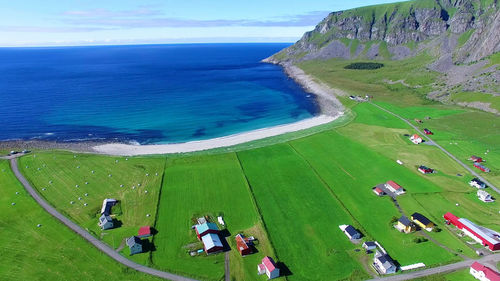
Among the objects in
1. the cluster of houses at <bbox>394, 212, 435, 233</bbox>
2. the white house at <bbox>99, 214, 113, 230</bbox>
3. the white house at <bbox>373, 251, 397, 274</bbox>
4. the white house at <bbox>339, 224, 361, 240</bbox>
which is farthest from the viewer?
the white house at <bbox>99, 214, 113, 230</bbox>

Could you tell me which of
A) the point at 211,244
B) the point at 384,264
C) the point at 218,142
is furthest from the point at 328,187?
the point at 218,142

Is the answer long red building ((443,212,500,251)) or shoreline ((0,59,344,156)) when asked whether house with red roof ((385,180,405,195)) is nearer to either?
long red building ((443,212,500,251))

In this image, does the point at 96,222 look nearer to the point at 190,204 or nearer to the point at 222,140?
the point at 190,204

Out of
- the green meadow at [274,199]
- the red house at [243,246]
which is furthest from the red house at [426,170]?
the red house at [243,246]

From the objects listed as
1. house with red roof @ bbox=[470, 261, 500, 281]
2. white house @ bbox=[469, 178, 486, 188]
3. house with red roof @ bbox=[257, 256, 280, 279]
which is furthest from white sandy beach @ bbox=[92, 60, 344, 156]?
house with red roof @ bbox=[470, 261, 500, 281]

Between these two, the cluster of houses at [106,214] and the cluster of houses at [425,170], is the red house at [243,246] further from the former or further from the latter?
the cluster of houses at [425,170]

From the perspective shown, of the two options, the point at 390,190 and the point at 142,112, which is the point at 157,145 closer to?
the point at 142,112
